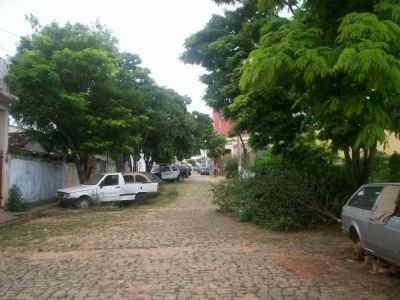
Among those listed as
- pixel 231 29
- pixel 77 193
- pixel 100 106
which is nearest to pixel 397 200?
pixel 231 29

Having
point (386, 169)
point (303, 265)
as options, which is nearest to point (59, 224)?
point (303, 265)

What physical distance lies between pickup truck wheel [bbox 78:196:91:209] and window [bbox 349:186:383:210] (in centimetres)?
1266

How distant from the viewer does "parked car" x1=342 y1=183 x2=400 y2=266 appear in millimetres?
6363

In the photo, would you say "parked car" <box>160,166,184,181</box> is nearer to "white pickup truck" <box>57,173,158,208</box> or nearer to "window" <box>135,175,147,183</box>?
"white pickup truck" <box>57,173,158,208</box>

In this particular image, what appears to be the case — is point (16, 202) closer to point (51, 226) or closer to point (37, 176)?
A: point (37, 176)

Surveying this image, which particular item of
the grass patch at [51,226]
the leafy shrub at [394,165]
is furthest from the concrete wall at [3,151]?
the leafy shrub at [394,165]

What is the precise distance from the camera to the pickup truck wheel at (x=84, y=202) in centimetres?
1839

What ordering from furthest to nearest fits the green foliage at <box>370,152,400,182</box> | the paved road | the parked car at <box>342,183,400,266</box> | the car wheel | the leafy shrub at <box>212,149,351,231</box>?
the green foliage at <box>370,152,400,182</box>
the leafy shrub at <box>212,149,351,231</box>
the car wheel
the parked car at <box>342,183,400,266</box>
the paved road

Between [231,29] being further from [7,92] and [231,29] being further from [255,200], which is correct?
[7,92]

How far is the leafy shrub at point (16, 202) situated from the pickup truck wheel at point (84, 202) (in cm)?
204

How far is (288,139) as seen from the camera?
47.7ft

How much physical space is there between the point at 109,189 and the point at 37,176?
396 centimetres

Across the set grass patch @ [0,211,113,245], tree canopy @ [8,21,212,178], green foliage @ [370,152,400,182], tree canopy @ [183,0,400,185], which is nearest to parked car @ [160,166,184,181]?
tree canopy @ [8,21,212,178]

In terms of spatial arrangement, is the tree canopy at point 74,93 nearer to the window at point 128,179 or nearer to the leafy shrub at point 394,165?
the window at point 128,179
